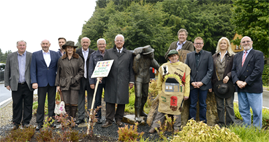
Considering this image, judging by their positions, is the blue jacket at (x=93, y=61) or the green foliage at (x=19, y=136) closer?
the green foliage at (x=19, y=136)

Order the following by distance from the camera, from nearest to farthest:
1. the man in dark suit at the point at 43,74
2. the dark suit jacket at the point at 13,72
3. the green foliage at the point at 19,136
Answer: the green foliage at the point at 19,136 → the dark suit jacket at the point at 13,72 → the man in dark suit at the point at 43,74

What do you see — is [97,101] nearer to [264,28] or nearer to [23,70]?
[23,70]

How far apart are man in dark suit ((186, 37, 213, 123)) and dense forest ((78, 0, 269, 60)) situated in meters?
15.6

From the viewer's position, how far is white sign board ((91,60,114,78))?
15.5 ft

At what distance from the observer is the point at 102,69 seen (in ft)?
15.9

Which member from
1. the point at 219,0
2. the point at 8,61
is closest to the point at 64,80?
the point at 8,61

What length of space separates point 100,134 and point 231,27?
32.5 meters

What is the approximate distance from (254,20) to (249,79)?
15221 mm

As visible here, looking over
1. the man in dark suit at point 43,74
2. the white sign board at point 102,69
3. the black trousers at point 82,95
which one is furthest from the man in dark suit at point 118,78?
the man in dark suit at point 43,74

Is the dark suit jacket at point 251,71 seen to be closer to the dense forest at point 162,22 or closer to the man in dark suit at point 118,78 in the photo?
the man in dark suit at point 118,78

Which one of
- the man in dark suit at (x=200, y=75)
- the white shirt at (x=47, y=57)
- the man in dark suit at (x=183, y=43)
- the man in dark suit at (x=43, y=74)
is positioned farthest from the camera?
the man in dark suit at (x=183, y=43)

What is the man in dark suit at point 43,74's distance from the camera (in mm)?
5027

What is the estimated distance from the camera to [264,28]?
51.1ft

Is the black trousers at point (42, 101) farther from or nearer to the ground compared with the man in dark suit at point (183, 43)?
nearer to the ground
